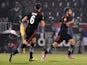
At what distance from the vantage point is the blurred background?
22172 millimetres

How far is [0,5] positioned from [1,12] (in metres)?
0.78

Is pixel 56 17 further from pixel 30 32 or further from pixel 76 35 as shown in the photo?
pixel 30 32

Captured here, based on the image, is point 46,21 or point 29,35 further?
point 46,21

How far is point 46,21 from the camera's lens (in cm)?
2470

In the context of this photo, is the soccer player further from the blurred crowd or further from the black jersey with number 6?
the blurred crowd

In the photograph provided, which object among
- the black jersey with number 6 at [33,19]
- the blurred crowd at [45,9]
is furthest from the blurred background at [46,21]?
the black jersey with number 6 at [33,19]

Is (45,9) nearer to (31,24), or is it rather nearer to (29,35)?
(31,24)

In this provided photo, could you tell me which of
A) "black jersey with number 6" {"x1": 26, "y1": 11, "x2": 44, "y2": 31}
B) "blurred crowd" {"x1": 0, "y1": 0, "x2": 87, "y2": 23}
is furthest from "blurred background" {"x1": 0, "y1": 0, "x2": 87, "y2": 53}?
"black jersey with number 6" {"x1": 26, "y1": 11, "x2": 44, "y2": 31}

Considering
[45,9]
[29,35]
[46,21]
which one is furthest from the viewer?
[45,9]

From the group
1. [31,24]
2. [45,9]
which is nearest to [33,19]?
[31,24]

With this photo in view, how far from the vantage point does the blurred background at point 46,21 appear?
2217 centimetres

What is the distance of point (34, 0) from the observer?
26.0 m

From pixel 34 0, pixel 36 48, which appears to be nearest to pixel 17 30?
pixel 36 48

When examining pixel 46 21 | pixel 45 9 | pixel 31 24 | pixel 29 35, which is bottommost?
pixel 29 35
